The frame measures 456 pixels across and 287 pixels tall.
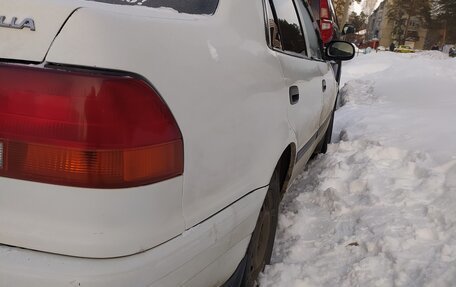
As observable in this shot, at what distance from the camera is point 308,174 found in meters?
4.55

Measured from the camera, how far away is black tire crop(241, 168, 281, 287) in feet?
7.40

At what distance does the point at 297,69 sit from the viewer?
2.72 metres

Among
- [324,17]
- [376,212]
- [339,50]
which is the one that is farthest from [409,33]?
[376,212]

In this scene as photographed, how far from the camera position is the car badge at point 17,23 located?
1275 millimetres

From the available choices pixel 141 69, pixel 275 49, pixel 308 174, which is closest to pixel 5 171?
pixel 141 69

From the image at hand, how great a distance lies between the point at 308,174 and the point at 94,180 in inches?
136

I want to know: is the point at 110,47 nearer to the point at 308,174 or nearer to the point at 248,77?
the point at 248,77

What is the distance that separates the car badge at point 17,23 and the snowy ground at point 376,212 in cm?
192

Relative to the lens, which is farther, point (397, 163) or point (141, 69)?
point (397, 163)

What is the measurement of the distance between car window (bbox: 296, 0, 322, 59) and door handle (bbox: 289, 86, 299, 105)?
89cm

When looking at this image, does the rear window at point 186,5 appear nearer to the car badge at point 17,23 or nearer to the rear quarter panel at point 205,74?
the rear quarter panel at point 205,74

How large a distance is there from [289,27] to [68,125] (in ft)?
6.44

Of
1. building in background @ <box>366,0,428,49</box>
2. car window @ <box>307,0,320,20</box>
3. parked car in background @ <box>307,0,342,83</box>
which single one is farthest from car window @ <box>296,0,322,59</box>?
building in background @ <box>366,0,428,49</box>

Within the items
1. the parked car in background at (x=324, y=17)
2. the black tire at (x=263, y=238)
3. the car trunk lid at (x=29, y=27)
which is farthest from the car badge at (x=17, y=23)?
the parked car in background at (x=324, y=17)
